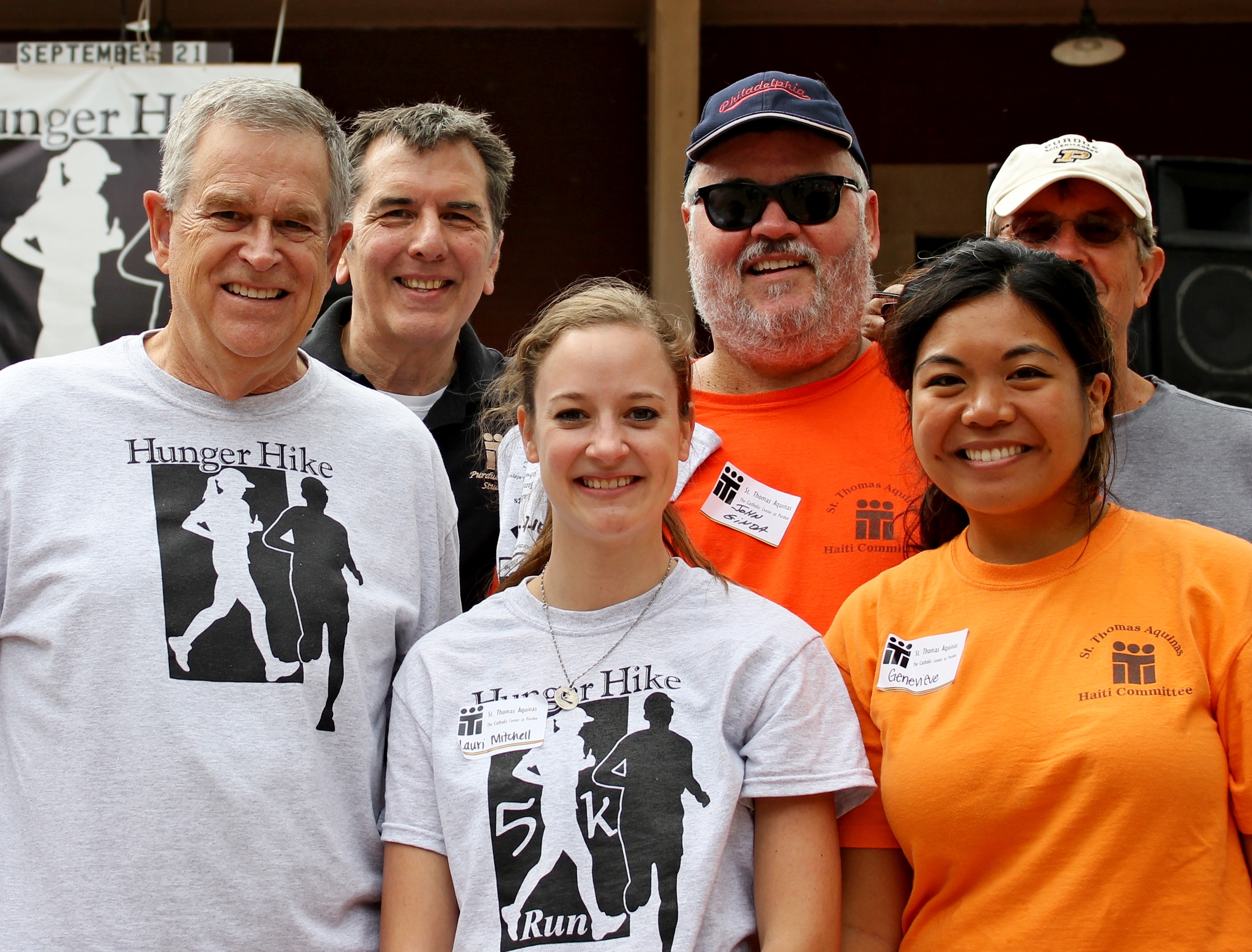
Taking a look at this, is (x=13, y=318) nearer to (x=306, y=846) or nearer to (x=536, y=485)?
(x=536, y=485)

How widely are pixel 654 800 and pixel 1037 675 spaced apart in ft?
2.01

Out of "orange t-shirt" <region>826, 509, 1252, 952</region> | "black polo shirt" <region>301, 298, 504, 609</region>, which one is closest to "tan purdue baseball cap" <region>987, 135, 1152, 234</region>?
"orange t-shirt" <region>826, 509, 1252, 952</region>

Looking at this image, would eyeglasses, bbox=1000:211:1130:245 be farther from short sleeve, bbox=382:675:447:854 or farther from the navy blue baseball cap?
short sleeve, bbox=382:675:447:854

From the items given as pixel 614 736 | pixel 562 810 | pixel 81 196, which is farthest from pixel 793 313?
pixel 81 196

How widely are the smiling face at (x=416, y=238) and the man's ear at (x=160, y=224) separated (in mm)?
916

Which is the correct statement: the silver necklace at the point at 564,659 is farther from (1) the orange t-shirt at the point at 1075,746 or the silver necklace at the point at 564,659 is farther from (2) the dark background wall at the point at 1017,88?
(2) the dark background wall at the point at 1017,88

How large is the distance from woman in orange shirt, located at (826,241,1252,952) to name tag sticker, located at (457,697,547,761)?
0.54 m

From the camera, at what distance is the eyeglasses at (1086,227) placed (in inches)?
105

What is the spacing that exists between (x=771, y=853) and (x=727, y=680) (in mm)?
269

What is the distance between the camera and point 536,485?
2496mm

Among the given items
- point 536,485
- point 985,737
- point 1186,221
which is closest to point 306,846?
point 536,485

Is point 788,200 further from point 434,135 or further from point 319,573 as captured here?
point 319,573

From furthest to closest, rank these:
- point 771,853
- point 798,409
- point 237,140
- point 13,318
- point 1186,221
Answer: point 13,318 < point 1186,221 < point 798,409 < point 237,140 < point 771,853

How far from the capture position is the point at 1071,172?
8.54 feet
